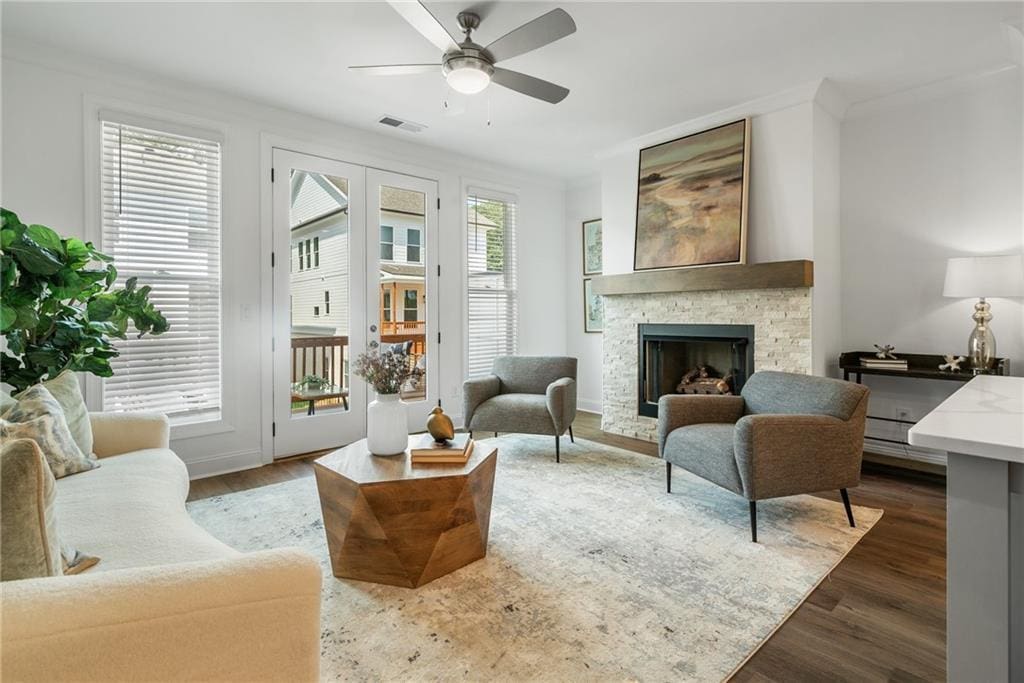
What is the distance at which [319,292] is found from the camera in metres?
4.06

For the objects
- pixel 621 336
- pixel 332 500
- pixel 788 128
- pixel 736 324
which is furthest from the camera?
pixel 621 336

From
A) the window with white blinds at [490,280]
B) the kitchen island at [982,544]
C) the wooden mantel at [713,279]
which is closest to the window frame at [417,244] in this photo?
the window with white blinds at [490,280]

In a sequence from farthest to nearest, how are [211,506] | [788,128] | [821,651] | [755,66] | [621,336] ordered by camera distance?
[621,336]
[788,128]
[755,66]
[211,506]
[821,651]

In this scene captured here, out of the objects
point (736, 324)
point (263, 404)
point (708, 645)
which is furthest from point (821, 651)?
point (263, 404)

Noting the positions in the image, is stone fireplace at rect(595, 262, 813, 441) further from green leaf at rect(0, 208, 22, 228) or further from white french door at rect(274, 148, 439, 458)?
green leaf at rect(0, 208, 22, 228)

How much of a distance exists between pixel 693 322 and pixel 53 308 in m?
4.07

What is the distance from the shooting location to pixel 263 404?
3783mm

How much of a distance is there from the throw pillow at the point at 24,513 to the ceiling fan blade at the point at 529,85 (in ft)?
8.00

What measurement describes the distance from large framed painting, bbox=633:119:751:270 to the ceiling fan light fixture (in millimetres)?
2103

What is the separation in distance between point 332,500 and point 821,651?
1.86m

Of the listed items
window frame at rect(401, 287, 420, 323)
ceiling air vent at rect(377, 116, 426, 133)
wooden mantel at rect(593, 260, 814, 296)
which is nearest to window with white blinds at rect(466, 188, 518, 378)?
window frame at rect(401, 287, 420, 323)

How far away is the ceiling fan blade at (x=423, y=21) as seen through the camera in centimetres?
206

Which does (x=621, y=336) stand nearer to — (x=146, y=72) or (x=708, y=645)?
(x=708, y=645)

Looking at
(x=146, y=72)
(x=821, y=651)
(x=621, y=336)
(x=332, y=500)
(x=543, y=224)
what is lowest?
(x=821, y=651)
